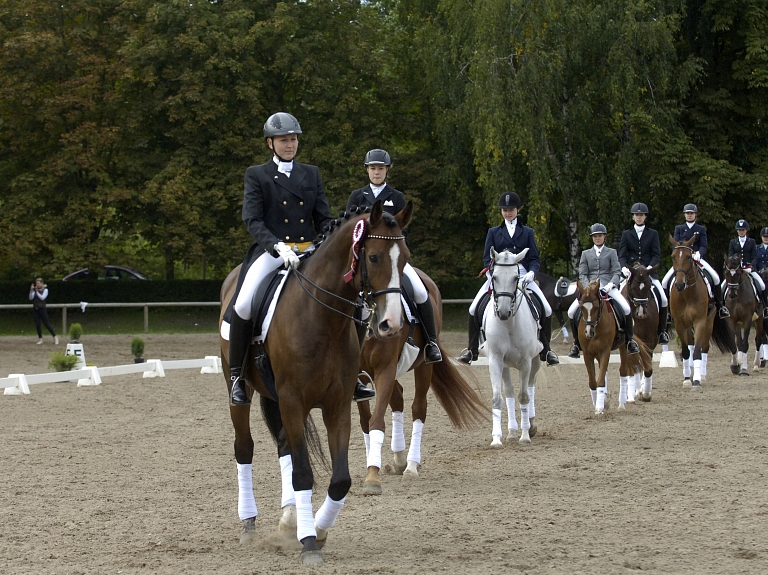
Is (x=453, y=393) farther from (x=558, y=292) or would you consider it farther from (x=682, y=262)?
(x=558, y=292)

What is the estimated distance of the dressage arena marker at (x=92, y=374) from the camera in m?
16.8

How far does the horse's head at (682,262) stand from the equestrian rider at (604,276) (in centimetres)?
228

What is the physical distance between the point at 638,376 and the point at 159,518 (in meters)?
9.43

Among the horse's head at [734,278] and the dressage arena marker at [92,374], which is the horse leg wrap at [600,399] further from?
the dressage arena marker at [92,374]

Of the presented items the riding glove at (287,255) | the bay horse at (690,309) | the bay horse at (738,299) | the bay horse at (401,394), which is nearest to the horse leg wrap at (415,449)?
the bay horse at (401,394)

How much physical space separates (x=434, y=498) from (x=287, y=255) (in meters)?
2.59

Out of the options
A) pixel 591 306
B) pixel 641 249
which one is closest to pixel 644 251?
pixel 641 249

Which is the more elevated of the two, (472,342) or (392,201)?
(392,201)

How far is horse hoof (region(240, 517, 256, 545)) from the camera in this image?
252 inches

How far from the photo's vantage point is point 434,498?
7.81 meters

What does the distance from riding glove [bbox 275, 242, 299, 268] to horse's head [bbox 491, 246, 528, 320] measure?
4541mm

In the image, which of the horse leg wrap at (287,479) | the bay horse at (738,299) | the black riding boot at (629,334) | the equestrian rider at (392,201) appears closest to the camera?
the horse leg wrap at (287,479)

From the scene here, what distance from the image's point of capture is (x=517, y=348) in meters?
11.1

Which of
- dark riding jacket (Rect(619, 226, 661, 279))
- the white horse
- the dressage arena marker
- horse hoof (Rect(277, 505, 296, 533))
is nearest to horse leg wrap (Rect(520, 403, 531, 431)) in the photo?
the white horse
